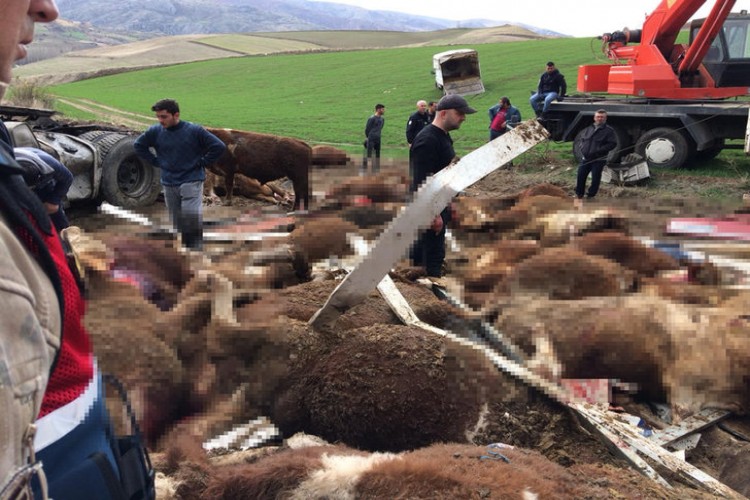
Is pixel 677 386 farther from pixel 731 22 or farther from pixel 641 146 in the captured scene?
pixel 731 22

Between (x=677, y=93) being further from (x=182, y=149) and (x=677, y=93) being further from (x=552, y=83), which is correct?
(x=182, y=149)

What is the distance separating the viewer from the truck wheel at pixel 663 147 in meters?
13.5

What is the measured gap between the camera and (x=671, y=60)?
49.2 feet

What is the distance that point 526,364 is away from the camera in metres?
4.00

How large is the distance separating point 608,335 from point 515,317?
0.66m

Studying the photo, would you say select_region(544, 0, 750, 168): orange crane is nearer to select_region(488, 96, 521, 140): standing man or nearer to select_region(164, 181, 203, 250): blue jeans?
select_region(488, 96, 521, 140): standing man

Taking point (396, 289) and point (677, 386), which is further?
point (396, 289)

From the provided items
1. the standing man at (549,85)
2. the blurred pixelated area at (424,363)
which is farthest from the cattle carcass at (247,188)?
the standing man at (549,85)

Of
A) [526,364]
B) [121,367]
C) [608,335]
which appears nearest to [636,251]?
[608,335]

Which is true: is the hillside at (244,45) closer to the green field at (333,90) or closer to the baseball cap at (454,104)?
the green field at (333,90)

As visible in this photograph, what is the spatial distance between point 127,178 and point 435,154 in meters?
6.12

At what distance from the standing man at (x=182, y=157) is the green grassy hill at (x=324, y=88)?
10178mm

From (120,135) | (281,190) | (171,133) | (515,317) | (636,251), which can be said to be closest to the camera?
(515,317)

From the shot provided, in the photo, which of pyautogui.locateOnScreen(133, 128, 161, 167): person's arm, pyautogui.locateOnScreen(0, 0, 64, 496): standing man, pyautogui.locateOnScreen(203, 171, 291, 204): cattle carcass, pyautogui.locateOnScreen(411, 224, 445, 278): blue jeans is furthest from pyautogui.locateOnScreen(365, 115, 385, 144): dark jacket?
pyautogui.locateOnScreen(0, 0, 64, 496): standing man
